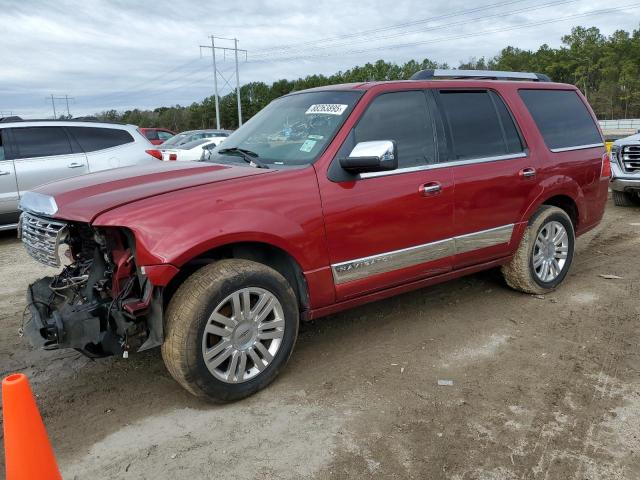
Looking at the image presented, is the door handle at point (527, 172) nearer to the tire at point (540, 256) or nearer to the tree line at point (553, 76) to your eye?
the tire at point (540, 256)

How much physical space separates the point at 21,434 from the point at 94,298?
1.04 meters

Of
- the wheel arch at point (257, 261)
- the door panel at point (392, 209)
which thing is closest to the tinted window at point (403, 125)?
the door panel at point (392, 209)

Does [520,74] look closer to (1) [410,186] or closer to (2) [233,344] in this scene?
(1) [410,186]

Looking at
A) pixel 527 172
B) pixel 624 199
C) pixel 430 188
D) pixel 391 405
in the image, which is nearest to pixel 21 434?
pixel 391 405

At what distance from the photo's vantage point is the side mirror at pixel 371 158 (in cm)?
342

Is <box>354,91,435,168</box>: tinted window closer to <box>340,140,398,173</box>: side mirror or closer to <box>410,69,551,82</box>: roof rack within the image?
<box>340,140,398,173</box>: side mirror

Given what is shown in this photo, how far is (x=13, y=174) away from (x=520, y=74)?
22.6 ft

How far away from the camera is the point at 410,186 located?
3.85 metres

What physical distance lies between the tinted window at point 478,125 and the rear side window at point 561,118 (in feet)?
1.38

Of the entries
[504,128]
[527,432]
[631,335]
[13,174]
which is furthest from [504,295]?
[13,174]

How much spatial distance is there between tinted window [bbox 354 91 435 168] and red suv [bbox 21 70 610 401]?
11 millimetres

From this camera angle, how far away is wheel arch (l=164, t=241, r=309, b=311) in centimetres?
326

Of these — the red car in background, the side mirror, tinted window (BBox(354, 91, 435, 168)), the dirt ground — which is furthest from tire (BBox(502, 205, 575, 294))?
the red car in background

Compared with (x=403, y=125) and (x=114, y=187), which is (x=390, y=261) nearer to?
(x=403, y=125)
